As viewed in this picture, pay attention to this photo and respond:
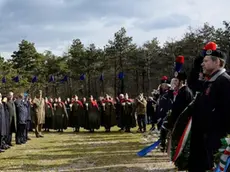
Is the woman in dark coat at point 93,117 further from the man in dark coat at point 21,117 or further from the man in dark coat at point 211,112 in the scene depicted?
the man in dark coat at point 211,112

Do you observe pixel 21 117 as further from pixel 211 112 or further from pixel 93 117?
pixel 211 112

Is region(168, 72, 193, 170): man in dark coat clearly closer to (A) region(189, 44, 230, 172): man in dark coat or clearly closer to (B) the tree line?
(A) region(189, 44, 230, 172): man in dark coat

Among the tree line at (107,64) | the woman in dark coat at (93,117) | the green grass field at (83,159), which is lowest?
the green grass field at (83,159)

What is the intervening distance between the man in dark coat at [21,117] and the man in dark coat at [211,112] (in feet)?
32.0

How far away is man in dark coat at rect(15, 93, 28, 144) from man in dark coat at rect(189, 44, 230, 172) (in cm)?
974

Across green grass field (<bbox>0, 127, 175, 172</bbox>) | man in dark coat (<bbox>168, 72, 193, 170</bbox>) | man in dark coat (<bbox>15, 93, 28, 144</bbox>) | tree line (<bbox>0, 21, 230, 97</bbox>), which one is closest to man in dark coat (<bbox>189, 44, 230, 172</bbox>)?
man in dark coat (<bbox>168, 72, 193, 170</bbox>)

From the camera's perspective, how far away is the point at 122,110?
779 inches

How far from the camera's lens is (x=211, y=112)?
4.64m

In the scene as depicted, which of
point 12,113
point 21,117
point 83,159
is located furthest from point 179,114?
point 21,117

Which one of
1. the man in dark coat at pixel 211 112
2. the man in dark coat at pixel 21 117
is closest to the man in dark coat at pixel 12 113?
the man in dark coat at pixel 21 117

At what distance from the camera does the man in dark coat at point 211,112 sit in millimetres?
4496

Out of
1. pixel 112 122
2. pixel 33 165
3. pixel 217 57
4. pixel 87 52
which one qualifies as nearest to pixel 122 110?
pixel 112 122

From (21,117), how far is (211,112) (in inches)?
412

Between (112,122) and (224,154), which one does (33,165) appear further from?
(112,122)
